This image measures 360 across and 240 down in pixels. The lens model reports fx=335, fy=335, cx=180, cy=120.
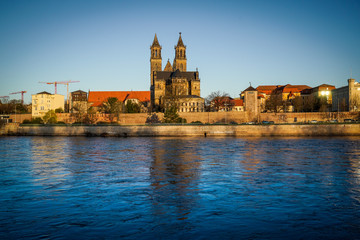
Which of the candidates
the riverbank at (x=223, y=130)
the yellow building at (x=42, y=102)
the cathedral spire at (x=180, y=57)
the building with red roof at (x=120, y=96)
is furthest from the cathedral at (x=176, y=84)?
the riverbank at (x=223, y=130)

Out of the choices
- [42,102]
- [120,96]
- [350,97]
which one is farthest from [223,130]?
[120,96]

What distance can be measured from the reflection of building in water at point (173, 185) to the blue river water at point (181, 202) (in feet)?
0.13

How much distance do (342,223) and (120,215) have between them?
22.9 ft

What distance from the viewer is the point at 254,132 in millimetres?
58125

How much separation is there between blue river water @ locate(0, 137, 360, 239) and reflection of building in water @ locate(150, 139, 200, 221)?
41mm

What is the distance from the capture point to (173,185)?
15.7m

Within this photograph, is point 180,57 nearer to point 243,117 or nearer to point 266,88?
point 266,88

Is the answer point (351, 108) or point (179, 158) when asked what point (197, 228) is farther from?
point (351, 108)

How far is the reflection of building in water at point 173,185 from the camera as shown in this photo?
1172 cm

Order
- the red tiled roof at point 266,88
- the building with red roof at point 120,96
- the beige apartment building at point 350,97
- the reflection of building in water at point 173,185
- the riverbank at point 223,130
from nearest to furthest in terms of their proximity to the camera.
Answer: the reflection of building in water at point 173,185, the riverbank at point 223,130, the beige apartment building at point 350,97, the building with red roof at point 120,96, the red tiled roof at point 266,88

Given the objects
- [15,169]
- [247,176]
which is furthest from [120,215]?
[15,169]

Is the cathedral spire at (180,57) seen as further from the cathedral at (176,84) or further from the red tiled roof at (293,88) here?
the red tiled roof at (293,88)

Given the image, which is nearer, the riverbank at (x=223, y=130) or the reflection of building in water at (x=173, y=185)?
the reflection of building in water at (x=173, y=185)

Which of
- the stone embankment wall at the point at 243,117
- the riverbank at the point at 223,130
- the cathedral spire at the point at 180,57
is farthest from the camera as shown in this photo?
the cathedral spire at the point at 180,57
